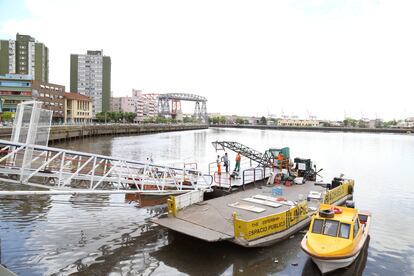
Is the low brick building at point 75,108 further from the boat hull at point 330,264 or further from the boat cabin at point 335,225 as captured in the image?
the boat hull at point 330,264

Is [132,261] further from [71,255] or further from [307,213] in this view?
Answer: [307,213]

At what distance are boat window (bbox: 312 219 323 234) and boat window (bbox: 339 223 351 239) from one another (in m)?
0.80

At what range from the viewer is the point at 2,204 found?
21188mm

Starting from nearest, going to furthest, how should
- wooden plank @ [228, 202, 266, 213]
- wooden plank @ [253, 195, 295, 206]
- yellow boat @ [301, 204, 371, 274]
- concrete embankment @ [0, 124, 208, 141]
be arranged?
yellow boat @ [301, 204, 371, 274] → wooden plank @ [228, 202, 266, 213] → wooden plank @ [253, 195, 295, 206] → concrete embankment @ [0, 124, 208, 141]

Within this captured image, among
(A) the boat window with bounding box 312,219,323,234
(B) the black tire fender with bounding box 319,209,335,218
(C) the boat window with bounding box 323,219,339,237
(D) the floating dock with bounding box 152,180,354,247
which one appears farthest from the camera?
(D) the floating dock with bounding box 152,180,354,247

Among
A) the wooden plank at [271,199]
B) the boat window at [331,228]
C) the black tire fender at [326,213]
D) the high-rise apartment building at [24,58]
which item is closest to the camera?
the boat window at [331,228]

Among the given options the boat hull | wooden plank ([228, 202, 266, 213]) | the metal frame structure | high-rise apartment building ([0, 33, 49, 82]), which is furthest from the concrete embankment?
high-rise apartment building ([0, 33, 49, 82])

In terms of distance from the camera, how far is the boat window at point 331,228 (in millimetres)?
13719

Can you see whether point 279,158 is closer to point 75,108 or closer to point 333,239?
point 333,239

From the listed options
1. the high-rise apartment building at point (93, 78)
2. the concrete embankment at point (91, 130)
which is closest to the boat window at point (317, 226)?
the concrete embankment at point (91, 130)

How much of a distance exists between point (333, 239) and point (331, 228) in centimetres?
54

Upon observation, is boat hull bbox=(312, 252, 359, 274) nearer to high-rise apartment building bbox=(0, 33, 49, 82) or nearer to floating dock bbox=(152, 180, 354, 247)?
floating dock bbox=(152, 180, 354, 247)

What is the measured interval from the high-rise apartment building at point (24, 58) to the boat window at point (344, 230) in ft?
588

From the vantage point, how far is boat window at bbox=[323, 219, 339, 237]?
13.7 meters
